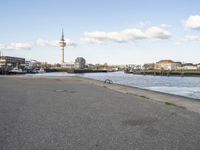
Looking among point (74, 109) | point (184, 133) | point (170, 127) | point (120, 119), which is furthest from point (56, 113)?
point (184, 133)

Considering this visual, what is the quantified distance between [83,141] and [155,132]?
95.8 inches

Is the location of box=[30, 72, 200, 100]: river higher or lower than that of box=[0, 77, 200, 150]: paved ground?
lower

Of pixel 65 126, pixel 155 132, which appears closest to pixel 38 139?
pixel 65 126

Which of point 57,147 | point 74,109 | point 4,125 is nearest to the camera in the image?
point 57,147

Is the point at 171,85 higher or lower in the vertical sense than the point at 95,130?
lower

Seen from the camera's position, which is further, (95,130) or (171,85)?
(171,85)

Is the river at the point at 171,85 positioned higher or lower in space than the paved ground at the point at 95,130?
lower

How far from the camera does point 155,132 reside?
1037cm

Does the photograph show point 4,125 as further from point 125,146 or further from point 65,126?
point 125,146

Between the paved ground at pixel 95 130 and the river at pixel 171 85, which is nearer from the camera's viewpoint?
the paved ground at pixel 95 130

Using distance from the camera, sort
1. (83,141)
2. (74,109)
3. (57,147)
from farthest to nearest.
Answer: (74,109) < (83,141) < (57,147)

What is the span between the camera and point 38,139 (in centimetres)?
911

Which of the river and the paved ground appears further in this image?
the river

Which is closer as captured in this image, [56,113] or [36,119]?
[36,119]
